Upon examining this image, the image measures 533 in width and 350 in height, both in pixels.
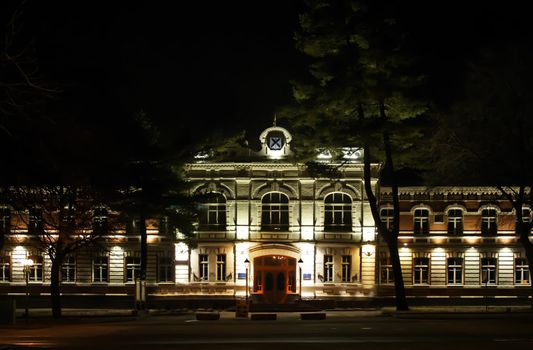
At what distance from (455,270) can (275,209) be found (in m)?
12.8

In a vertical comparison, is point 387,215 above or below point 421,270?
above

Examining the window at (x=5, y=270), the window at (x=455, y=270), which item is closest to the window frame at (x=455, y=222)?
the window at (x=455, y=270)

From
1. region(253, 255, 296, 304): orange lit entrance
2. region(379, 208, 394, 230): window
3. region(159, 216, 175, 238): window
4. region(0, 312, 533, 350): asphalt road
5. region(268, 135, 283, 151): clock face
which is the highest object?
region(268, 135, 283, 151): clock face

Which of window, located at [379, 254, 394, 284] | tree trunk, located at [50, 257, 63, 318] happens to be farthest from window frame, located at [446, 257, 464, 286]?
tree trunk, located at [50, 257, 63, 318]

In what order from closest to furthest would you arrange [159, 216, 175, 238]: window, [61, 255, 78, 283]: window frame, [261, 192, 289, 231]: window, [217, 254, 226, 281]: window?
[159, 216, 175, 238]: window < [261, 192, 289, 231]: window < [217, 254, 226, 281]: window < [61, 255, 78, 283]: window frame

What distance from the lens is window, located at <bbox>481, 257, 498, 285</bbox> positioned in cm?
5725

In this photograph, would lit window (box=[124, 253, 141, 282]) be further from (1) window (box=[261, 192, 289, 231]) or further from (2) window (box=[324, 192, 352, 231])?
(2) window (box=[324, 192, 352, 231])

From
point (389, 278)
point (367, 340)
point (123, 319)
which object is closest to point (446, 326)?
point (367, 340)

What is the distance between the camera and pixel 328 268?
5631 centimetres

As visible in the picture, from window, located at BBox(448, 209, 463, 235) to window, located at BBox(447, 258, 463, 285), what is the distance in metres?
1.88

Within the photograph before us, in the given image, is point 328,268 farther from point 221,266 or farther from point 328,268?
point 221,266

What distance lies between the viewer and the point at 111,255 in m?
57.7

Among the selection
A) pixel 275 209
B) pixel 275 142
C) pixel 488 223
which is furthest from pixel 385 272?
pixel 275 142

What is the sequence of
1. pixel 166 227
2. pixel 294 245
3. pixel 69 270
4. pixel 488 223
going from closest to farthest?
1. pixel 166 227
2. pixel 294 245
3. pixel 488 223
4. pixel 69 270
